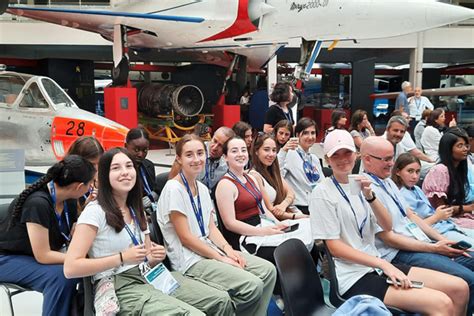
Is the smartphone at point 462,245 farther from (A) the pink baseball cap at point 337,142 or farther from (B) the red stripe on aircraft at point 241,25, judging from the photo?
(B) the red stripe on aircraft at point 241,25

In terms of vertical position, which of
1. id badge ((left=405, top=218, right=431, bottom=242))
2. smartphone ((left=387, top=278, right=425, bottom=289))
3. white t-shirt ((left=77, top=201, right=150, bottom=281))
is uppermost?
white t-shirt ((left=77, top=201, right=150, bottom=281))

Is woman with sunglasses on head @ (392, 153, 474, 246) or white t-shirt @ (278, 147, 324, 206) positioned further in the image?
white t-shirt @ (278, 147, 324, 206)

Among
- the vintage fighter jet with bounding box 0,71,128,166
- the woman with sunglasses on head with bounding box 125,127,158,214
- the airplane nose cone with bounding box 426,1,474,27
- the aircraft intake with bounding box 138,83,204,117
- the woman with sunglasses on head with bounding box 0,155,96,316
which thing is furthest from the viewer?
the aircraft intake with bounding box 138,83,204,117

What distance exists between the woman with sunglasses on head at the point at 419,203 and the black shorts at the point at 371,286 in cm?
115

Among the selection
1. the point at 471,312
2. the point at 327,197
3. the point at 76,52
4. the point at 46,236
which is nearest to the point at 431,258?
the point at 471,312

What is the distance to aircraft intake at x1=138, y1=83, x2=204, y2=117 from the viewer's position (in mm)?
13445

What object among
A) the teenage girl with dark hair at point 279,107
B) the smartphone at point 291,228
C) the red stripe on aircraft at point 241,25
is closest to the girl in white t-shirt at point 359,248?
the smartphone at point 291,228

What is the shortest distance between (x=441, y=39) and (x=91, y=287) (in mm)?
16657

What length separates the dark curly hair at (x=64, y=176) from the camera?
2.68 meters

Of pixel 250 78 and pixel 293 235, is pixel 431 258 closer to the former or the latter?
pixel 293 235

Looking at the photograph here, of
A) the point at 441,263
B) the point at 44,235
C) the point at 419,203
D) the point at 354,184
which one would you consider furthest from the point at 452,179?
the point at 44,235

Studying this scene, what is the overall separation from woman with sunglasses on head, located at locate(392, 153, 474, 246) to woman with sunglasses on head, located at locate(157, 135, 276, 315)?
134 cm

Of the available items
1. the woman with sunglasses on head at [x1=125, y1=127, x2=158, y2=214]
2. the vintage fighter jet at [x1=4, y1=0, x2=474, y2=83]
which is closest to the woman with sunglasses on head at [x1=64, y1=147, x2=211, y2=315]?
the woman with sunglasses on head at [x1=125, y1=127, x2=158, y2=214]

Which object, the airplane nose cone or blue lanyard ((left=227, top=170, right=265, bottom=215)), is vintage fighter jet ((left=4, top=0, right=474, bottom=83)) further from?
blue lanyard ((left=227, top=170, right=265, bottom=215))
